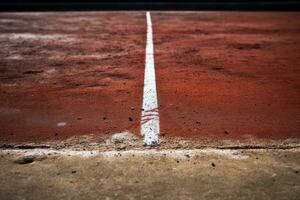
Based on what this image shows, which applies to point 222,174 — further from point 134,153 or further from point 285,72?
point 285,72

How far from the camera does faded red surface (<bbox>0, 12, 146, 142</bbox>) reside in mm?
5242

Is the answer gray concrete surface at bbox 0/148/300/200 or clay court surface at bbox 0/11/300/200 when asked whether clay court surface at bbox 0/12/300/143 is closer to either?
clay court surface at bbox 0/11/300/200

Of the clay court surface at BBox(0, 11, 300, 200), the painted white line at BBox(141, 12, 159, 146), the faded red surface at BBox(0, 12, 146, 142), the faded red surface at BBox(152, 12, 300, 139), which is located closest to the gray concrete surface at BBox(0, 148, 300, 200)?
the clay court surface at BBox(0, 11, 300, 200)

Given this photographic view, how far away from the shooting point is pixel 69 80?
709cm

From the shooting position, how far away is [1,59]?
28.8 ft

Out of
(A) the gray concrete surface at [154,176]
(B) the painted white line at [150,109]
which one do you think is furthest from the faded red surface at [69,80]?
(A) the gray concrete surface at [154,176]

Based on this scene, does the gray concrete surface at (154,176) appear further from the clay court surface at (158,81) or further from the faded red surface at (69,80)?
the faded red surface at (69,80)

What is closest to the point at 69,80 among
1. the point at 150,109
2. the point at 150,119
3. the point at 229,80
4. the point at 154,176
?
the point at 150,109

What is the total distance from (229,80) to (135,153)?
3253mm

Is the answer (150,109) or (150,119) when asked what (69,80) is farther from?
(150,119)
